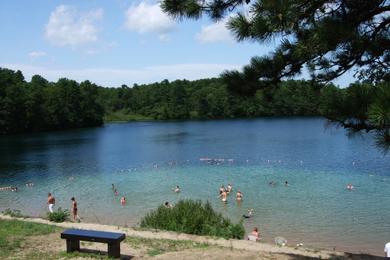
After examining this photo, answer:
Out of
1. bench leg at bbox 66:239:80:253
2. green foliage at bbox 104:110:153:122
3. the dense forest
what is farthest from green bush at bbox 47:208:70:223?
green foliage at bbox 104:110:153:122

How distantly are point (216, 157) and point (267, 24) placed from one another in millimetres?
47248

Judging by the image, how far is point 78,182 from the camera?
129ft

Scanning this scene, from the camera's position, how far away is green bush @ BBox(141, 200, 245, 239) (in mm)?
14859

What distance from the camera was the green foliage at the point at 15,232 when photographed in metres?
11.8

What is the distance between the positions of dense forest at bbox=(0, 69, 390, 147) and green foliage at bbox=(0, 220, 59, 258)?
21.9ft

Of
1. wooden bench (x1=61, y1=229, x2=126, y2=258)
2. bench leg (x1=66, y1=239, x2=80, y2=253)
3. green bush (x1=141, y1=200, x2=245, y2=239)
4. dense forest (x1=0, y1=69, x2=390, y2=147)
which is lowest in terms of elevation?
green bush (x1=141, y1=200, x2=245, y2=239)

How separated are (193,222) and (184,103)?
6305 inches

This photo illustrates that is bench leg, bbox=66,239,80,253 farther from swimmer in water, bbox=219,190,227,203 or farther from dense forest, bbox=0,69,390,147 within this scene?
swimmer in water, bbox=219,190,227,203

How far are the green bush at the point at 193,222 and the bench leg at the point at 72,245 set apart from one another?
4.63 metres

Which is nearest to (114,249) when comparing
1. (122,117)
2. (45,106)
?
(45,106)

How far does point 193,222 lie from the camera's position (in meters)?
15.4

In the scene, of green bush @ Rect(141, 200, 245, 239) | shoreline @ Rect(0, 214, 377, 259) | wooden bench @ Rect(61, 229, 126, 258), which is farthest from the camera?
green bush @ Rect(141, 200, 245, 239)

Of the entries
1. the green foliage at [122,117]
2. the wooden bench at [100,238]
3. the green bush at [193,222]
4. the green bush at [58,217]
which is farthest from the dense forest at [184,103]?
the green bush at [58,217]

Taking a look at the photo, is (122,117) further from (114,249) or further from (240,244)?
(114,249)
